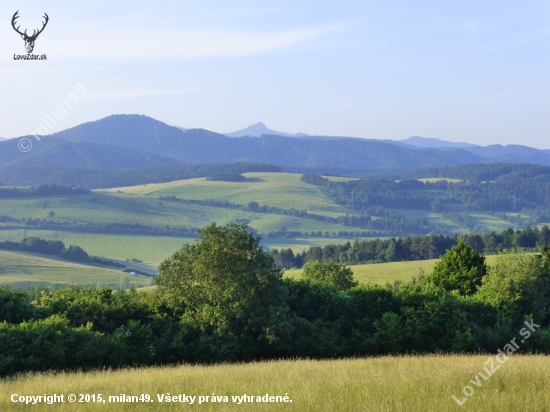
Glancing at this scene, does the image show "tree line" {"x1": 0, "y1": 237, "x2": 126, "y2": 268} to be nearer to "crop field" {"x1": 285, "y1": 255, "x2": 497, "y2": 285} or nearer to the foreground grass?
"crop field" {"x1": 285, "y1": 255, "x2": 497, "y2": 285}

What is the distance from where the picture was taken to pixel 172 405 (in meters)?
15.2

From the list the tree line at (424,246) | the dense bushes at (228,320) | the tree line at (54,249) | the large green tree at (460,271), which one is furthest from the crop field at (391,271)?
the tree line at (54,249)

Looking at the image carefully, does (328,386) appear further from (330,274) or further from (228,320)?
(330,274)

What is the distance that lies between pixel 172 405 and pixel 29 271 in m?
145

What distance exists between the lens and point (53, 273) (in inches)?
5886

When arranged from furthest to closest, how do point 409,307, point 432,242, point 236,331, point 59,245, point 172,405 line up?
point 59,245 < point 432,242 < point 409,307 < point 236,331 < point 172,405

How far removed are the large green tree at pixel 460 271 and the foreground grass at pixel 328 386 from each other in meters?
35.6

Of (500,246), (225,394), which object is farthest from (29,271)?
(225,394)

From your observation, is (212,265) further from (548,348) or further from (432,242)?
(432,242)

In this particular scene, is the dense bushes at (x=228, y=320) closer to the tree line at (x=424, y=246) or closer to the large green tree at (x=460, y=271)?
the large green tree at (x=460, y=271)

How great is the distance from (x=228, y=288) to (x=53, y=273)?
5064 inches

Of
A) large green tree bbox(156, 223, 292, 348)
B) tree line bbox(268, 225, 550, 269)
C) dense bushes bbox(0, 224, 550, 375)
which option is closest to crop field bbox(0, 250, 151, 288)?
tree line bbox(268, 225, 550, 269)

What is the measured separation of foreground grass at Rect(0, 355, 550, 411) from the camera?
14.6m

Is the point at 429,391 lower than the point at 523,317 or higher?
higher
